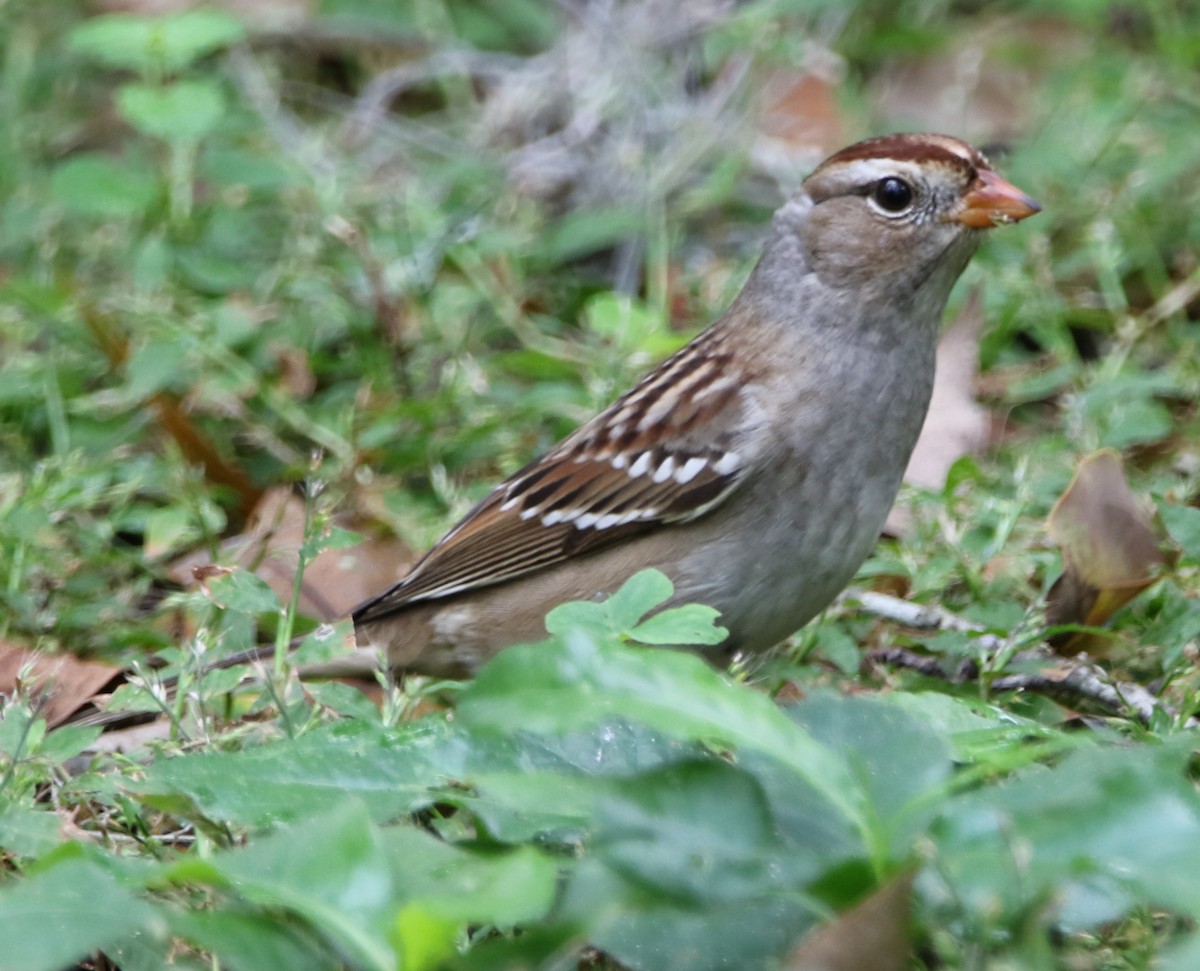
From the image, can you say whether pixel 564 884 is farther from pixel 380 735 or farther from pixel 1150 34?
pixel 1150 34

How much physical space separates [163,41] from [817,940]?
3870 millimetres

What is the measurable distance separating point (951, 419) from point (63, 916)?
2751 mm

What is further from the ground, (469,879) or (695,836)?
(695,836)

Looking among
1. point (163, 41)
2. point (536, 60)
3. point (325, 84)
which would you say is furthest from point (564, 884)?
point (325, 84)

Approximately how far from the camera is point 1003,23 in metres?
6.24

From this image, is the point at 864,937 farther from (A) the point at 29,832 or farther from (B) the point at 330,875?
(A) the point at 29,832

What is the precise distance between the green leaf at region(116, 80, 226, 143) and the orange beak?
2309mm

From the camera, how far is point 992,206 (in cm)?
317

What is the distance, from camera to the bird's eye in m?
3.22

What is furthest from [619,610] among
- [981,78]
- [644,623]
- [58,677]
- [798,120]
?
[981,78]

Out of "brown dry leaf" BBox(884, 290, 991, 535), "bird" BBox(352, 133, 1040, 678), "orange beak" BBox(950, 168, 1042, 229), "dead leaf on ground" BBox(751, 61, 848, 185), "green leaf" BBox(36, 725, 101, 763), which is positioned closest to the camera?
"green leaf" BBox(36, 725, 101, 763)

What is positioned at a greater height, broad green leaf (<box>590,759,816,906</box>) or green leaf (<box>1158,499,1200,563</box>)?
broad green leaf (<box>590,759,816,906</box>)

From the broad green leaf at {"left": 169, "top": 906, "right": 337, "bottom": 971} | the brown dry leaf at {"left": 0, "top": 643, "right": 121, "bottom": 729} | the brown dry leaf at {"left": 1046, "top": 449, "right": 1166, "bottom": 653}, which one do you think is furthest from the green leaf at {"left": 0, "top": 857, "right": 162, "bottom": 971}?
the brown dry leaf at {"left": 1046, "top": 449, "right": 1166, "bottom": 653}

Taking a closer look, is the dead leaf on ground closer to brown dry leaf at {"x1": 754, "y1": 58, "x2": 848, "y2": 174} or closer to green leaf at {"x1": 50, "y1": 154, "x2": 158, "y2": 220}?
brown dry leaf at {"x1": 754, "y1": 58, "x2": 848, "y2": 174}
